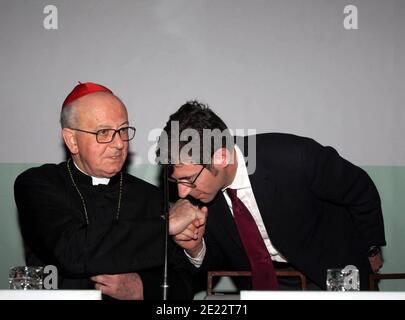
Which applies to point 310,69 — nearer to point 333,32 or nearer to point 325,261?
point 333,32

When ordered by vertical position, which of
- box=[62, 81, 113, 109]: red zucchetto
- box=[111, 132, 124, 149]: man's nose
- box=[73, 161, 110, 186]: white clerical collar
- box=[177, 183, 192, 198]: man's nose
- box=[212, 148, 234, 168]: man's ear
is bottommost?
box=[177, 183, 192, 198]: man's nose

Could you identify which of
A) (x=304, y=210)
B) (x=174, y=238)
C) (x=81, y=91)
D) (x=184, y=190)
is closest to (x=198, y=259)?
(x=174, y=238)

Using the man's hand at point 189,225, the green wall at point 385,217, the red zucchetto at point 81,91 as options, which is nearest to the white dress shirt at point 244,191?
the man's hand at point 189,225

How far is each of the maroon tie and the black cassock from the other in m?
0.34

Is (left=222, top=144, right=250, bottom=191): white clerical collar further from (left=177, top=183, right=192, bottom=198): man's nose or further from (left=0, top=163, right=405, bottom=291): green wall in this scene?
(left=0, top=163, right=405, bottom=291): green wall

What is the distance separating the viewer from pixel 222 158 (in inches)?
128

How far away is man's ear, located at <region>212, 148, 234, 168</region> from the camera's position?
3211 millimetres

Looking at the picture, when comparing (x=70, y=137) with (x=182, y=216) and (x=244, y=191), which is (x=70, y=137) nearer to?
(x=182, y=216)

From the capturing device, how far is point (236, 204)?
3295mm

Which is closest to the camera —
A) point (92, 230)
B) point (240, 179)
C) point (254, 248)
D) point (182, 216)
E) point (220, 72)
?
point (92, 230)

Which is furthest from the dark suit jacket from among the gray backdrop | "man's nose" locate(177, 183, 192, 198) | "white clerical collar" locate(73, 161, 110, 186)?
the gray backdrop

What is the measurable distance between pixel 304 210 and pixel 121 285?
1.12 metres

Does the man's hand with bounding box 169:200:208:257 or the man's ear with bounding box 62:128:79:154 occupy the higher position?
the man's ear with bounding box 62:128:79:154

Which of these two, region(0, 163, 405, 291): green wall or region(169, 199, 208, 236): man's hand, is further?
region(0, 163, 405, 291): green wall
